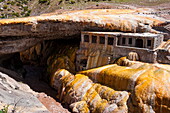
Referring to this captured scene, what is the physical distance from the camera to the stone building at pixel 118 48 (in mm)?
27766

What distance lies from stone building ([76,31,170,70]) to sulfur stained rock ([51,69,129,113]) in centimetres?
359

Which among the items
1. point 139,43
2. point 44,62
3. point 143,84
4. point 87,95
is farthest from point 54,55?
Result: point 143,84

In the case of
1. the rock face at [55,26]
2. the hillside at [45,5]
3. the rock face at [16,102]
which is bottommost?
the rock face at [16,102]

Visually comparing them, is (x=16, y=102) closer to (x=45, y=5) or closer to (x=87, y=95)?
(x=87, y=95)

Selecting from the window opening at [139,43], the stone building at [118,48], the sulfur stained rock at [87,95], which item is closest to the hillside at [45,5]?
the stone building at [118,48]

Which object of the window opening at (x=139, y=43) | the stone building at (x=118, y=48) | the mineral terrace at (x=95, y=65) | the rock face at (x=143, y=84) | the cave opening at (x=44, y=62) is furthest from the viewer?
Answer: the cave opening at (x=44, y=62)

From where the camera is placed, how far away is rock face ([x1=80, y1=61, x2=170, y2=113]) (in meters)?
Result: 21.7

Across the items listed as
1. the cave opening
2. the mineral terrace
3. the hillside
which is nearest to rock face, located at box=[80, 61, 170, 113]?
the mineral terrace

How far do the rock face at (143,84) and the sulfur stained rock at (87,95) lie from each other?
0.93 metres

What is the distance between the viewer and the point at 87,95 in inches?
1035

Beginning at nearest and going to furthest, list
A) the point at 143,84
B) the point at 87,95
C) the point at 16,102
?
the point at 16,102, the point at 143,84, the point at 87,95

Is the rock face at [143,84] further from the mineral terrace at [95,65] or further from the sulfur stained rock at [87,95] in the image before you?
the sulfur stained rock at [87,95]

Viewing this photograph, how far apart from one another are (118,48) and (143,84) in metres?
8.18

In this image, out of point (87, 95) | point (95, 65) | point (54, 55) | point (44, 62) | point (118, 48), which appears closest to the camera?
point (87, 95)
